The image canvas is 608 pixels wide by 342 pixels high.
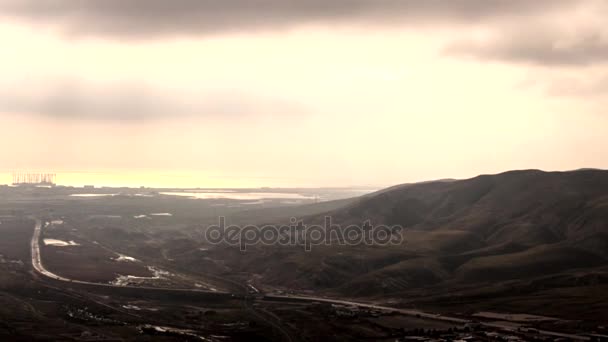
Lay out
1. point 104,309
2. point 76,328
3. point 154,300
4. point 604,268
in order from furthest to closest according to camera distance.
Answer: point 604,268, point 154,300, point 104,309, point 76,328

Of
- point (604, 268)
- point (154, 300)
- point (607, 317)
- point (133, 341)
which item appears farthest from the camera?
point (604, 268)

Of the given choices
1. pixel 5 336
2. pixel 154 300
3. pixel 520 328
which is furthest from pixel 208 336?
pixel 520 328

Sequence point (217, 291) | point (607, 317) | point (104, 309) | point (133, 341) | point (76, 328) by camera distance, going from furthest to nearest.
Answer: point (217, 291) < point (104, 309) < point (607, 317) < point (76, 328) < point (133, 341)

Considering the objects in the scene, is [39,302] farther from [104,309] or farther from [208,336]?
[208,336]

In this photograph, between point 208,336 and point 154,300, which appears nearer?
point 208,336

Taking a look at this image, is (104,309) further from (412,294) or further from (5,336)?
(412,294)

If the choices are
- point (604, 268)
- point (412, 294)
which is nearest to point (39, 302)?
point (412, 294)

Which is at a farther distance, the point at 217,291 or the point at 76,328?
the point at 217,291

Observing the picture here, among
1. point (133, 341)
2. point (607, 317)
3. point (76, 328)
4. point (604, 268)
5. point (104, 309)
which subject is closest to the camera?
point (133, 341)
